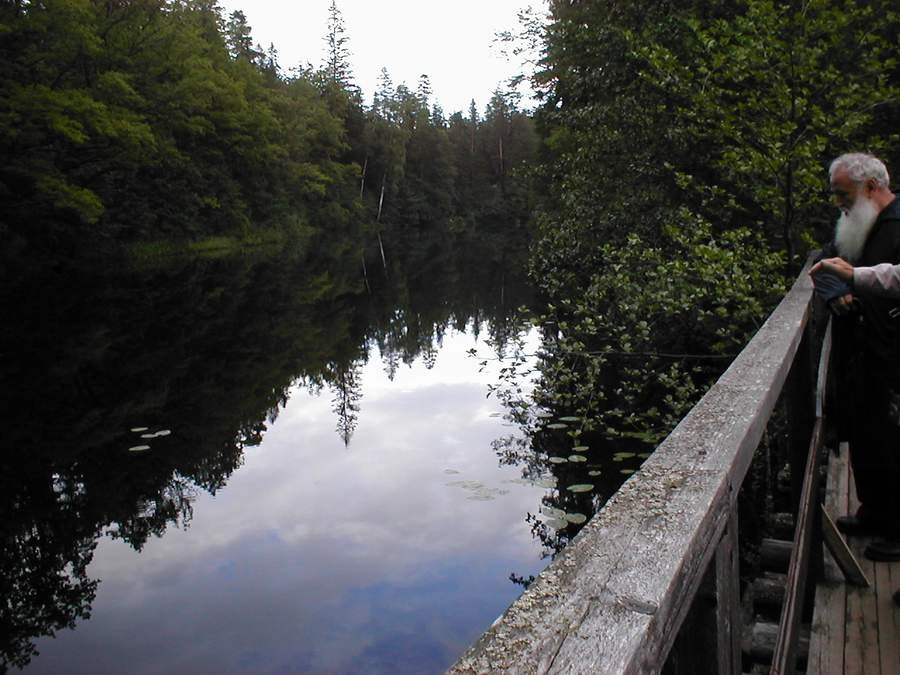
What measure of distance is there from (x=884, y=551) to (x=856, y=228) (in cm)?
141

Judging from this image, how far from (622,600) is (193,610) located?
5.29 meters

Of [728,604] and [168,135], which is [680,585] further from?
[168,135]

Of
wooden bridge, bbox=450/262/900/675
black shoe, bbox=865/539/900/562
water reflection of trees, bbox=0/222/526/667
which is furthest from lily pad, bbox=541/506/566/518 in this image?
wooden bridge, bbox=450/262/900/675

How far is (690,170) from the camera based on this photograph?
32.2ft

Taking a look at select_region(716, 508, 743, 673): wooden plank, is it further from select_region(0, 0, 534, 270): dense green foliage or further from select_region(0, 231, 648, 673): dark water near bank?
select_region(0, 0, 534, 270): dense green foliage

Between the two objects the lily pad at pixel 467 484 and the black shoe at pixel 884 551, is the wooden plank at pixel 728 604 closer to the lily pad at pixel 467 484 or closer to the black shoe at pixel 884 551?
the black shoe at pixel 884 551

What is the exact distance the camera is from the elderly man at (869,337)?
9.88 ft

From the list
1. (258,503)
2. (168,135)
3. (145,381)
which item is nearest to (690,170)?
(258,503)

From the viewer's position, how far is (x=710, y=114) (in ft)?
24.4

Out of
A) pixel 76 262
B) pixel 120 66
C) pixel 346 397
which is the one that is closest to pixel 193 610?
pixel 346 397

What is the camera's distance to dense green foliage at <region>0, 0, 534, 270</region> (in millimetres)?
24062

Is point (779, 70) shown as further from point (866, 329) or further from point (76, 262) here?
point (76, 262)

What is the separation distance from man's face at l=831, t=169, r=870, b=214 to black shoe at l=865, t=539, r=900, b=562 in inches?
58.1

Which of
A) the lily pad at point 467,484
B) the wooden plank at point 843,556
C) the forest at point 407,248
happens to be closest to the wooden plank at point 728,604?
the wooden plank at point 843,556
